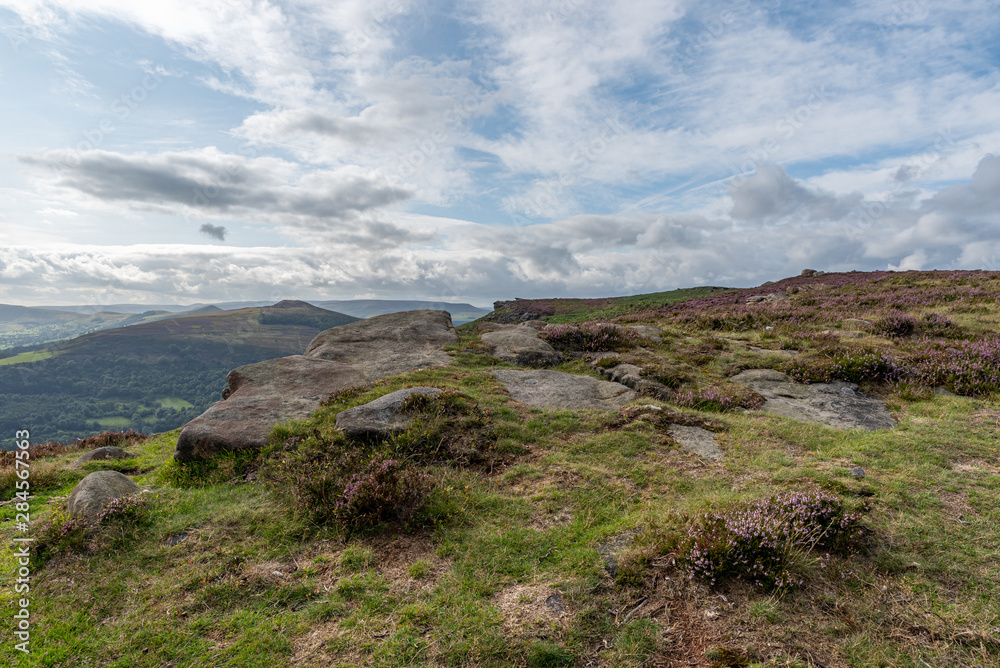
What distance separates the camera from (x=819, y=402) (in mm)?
12469

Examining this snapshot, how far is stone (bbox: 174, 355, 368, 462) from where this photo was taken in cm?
1007

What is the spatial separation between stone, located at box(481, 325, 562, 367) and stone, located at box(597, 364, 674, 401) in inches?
91.4

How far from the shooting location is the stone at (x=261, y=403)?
1007 cm

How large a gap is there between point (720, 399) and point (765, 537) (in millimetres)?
7806

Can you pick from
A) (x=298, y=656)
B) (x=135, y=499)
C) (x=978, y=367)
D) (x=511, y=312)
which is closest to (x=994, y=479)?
(x=978, y=367)

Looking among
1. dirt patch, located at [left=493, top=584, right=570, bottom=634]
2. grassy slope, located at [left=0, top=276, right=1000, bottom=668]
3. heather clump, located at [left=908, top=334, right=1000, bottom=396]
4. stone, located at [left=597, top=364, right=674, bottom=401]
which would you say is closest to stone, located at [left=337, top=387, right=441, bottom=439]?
grassy slope, located at [left=0, top=276, right=1000, bottom=668]

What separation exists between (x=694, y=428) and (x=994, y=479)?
490 cm

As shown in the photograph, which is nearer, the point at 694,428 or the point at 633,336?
the point at 694,428

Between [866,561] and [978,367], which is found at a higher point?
[978,367]

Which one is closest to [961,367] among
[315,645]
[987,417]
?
[987,417]

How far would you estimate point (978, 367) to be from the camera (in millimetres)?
13203

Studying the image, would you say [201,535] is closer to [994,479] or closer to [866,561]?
[866,561]

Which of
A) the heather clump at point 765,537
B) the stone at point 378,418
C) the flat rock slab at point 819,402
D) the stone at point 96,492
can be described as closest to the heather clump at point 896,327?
the flat rock slab at point 819,402

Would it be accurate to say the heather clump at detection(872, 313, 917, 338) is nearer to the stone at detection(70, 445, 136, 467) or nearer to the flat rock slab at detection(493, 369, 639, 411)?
the flat rock slab at detection(493, 369, 639, 411)
